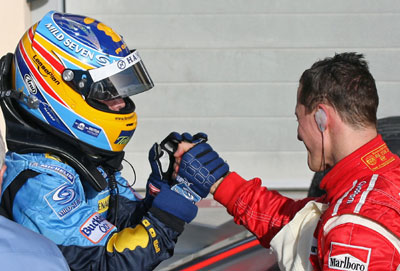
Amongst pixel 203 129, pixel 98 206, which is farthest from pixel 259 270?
pixel 203 129

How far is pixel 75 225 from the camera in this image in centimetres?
257

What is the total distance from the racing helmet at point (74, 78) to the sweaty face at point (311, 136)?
804 millimetres

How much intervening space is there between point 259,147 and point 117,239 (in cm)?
435

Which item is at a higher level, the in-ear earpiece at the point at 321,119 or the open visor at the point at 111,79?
the in-ear earpiece at the point at 321,119

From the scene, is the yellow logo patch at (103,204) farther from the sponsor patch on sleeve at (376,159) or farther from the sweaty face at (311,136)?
the sponsor patch on sleeve at (376,159)

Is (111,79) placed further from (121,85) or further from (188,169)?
(188,169)

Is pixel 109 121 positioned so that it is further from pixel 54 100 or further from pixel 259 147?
pixel 259 147

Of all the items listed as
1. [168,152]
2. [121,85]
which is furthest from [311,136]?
[121,85]

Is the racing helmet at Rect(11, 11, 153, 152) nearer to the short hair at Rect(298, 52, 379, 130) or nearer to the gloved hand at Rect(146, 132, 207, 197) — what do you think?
the gloved hand at Rect(146, 132, 207, 197)

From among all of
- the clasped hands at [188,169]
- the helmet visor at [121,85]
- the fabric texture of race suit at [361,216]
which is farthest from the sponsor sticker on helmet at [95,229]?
the fabric texture of race suit at [361,216]

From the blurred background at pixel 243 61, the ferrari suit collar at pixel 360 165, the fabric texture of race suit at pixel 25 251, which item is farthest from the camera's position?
the blurred background at pixel 243 61

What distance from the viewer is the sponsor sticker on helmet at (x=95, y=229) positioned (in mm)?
2559

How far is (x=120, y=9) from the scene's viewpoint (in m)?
6.60

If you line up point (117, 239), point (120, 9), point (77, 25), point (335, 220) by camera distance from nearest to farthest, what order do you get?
point (335, 220) < point (117, 239) < point (77, 25) < point (120, 9)
